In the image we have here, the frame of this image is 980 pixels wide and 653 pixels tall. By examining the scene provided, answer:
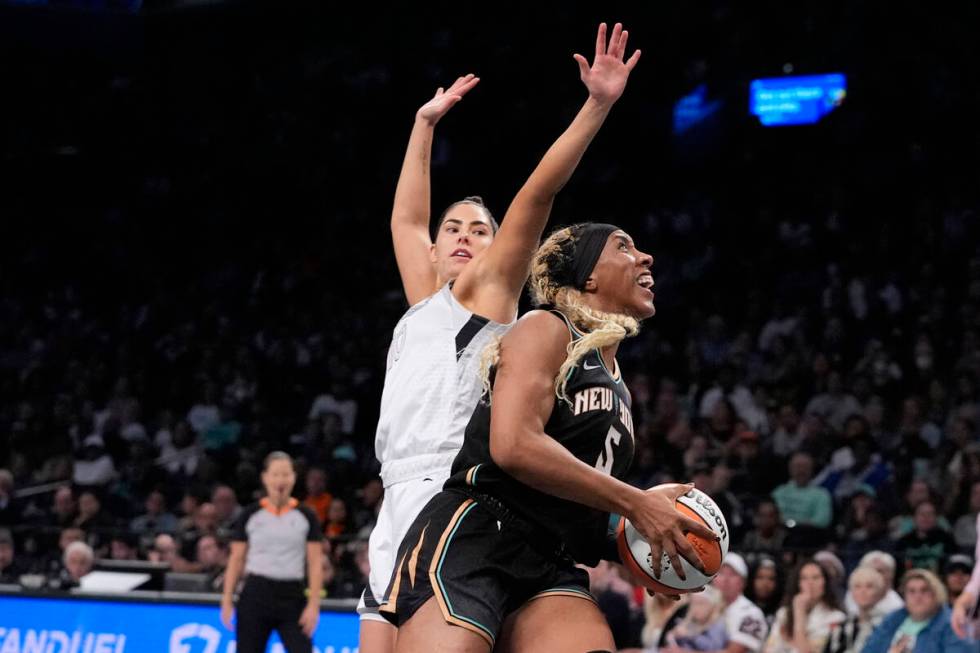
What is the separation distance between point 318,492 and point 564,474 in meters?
9.59

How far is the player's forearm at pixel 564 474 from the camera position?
350cm

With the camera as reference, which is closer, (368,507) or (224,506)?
(368,507)

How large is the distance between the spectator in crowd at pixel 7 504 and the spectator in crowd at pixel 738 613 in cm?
843

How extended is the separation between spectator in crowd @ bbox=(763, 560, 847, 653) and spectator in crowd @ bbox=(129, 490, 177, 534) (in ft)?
22.2

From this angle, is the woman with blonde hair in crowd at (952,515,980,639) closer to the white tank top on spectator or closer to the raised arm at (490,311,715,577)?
the white tank top on spectator

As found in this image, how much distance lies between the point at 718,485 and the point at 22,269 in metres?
12.8

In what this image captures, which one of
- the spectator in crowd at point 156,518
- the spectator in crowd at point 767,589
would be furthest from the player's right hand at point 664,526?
the spectator in crowd at point 156,518

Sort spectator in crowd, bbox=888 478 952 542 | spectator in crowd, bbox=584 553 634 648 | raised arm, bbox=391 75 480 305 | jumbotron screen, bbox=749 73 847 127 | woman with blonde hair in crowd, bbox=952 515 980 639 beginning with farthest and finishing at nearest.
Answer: jumbotron screen, bbox=749 73 847 127 → spectator in crowd, bbox=888 478 952 542 → spectator in crowd, bbox=584 553 634 648 → woman with blonde hair in crowd, bbox=952 515 980 639 → raised arm, bbox=391 75 480 305

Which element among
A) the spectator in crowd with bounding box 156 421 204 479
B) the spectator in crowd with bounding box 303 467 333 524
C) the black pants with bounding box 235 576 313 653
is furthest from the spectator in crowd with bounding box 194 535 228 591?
the spectator in crowd with bounding box 156 421 204 479

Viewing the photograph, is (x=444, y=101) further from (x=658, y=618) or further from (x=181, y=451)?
(x=181, y=451)

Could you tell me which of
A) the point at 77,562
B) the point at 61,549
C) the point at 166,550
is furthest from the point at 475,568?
the point at 61,549

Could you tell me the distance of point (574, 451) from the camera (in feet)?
12.3

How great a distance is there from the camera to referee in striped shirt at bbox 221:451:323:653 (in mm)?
8969

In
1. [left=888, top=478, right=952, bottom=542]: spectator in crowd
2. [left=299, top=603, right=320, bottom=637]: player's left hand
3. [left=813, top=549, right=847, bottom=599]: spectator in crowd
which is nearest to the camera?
[left=813, top=549, right=847, bottom=599]: spectator in crowd
